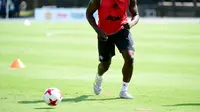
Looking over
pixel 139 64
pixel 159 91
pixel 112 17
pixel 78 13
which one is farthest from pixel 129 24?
pixel 78 13

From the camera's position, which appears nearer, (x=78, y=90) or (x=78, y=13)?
(x=78, y=90)

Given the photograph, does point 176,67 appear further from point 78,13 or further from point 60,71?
point 78,13

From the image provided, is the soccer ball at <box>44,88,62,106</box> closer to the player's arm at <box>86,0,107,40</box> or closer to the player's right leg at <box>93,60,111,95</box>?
the player's arm at <box>86,0,107,40</box>

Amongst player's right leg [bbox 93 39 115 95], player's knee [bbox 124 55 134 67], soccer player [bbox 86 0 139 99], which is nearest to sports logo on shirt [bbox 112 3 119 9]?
soccer player [bbox 86 0 139 99]

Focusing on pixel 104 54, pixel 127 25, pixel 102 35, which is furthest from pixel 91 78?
pixel 127 25

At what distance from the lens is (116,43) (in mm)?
10859

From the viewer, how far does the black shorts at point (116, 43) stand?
1072 cm

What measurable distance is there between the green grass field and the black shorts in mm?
850

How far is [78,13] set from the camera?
48.8 meters

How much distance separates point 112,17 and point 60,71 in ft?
15.7

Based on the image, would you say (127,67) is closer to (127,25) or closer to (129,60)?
(129,60)

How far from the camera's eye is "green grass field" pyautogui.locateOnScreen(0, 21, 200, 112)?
991 cm

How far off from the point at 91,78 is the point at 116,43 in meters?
3.19

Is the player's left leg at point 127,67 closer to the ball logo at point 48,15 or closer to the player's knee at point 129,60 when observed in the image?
the player's knee at point 129,60
